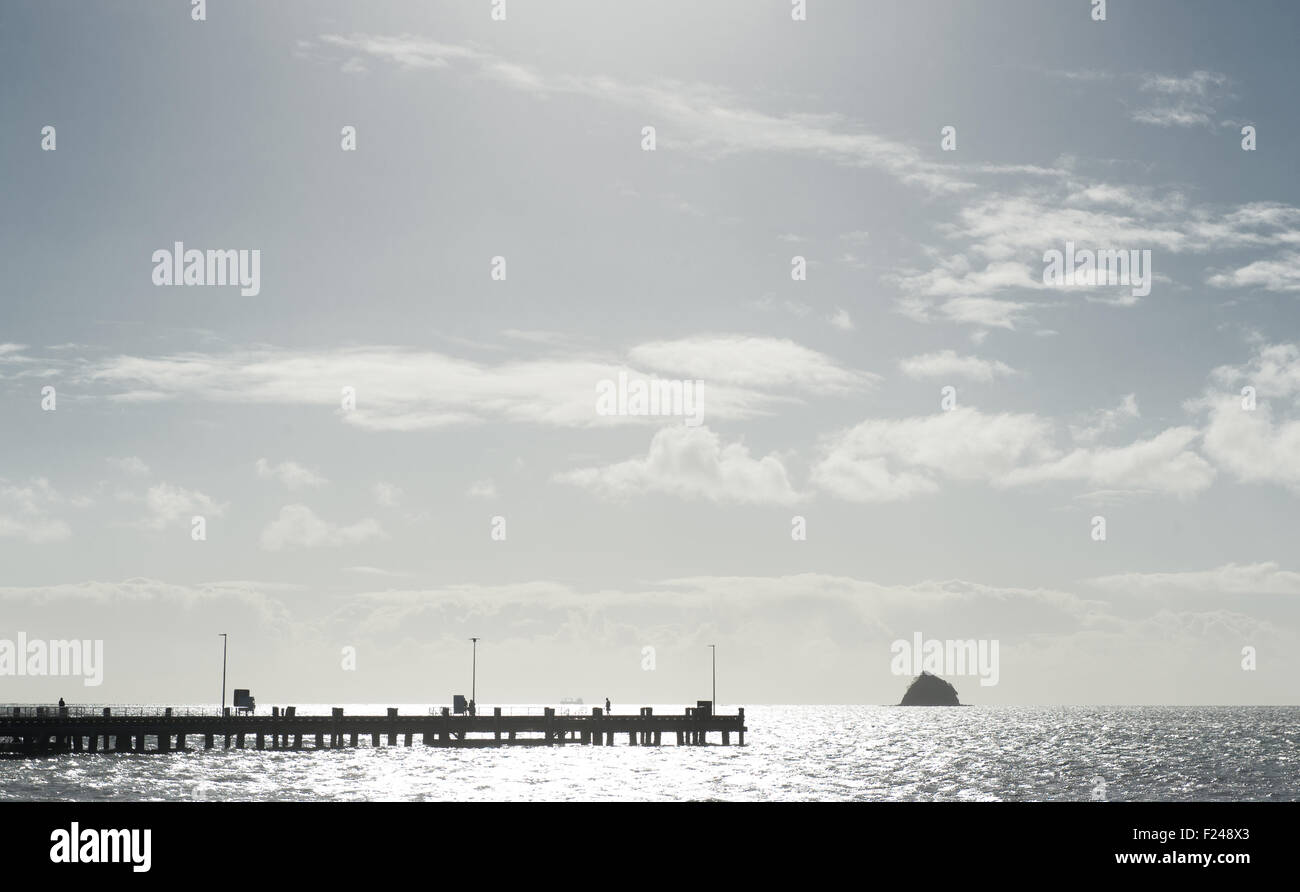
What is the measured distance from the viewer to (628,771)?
9512 centimetres

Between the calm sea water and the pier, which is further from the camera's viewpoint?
the pier

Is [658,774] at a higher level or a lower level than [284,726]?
lower

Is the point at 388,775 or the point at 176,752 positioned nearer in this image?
the point at 388,775

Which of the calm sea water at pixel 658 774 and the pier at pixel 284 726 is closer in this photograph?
the calm sea water at pixel 658 774

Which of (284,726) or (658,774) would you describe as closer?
(658,774)
